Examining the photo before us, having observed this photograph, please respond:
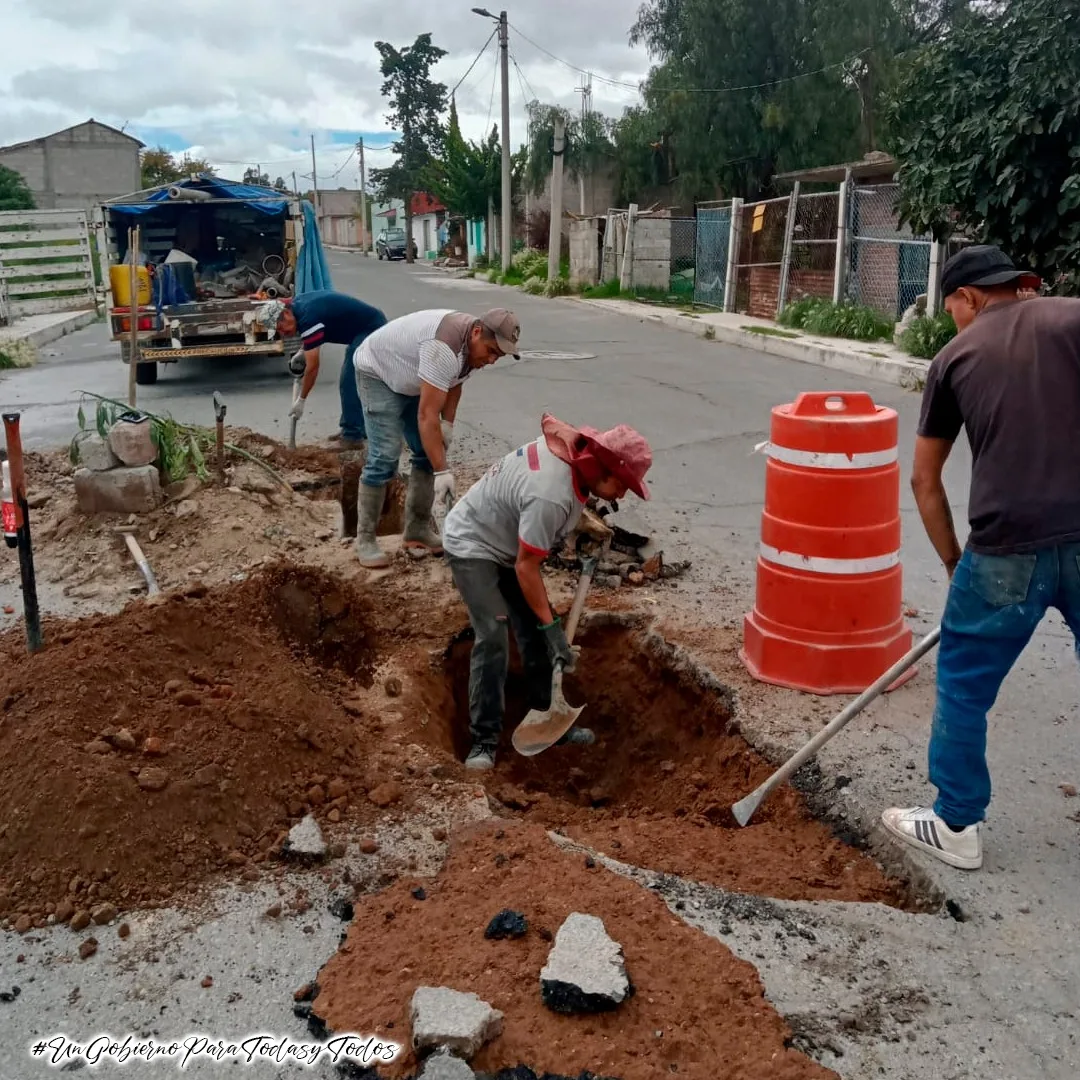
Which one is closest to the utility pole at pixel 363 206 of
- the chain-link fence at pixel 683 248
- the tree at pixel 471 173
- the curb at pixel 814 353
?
the tree at pixel 471 173

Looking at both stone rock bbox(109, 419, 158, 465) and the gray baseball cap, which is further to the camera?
stone rock bbox(109, 419, 158, 465)

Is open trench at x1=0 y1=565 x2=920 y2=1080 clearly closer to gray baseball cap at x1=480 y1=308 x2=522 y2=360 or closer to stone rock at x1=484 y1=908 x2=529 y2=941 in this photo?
stone rock at x1=484 y1=908 x2=529 y2=941

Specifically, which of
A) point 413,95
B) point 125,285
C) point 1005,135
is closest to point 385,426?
point 125,285

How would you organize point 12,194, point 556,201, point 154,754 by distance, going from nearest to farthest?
point 154,754, point 556,201, point 12,194

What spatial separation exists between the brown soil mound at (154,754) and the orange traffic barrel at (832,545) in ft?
6.15

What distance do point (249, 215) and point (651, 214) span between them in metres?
11.9

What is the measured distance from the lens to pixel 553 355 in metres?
15.0

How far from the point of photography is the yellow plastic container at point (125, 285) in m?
12.7

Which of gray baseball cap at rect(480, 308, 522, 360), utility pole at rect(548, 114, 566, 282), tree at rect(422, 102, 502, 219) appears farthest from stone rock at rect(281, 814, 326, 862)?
tree at rect(422, 102, 502, 219)

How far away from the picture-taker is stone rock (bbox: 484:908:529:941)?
2674 millimetres

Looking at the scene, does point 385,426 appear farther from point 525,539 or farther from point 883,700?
point 883,700

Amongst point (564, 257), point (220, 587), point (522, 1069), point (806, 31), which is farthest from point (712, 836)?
point (564, 257)

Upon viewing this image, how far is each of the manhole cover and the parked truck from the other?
3.37m

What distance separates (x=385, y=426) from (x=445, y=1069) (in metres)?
4.30
